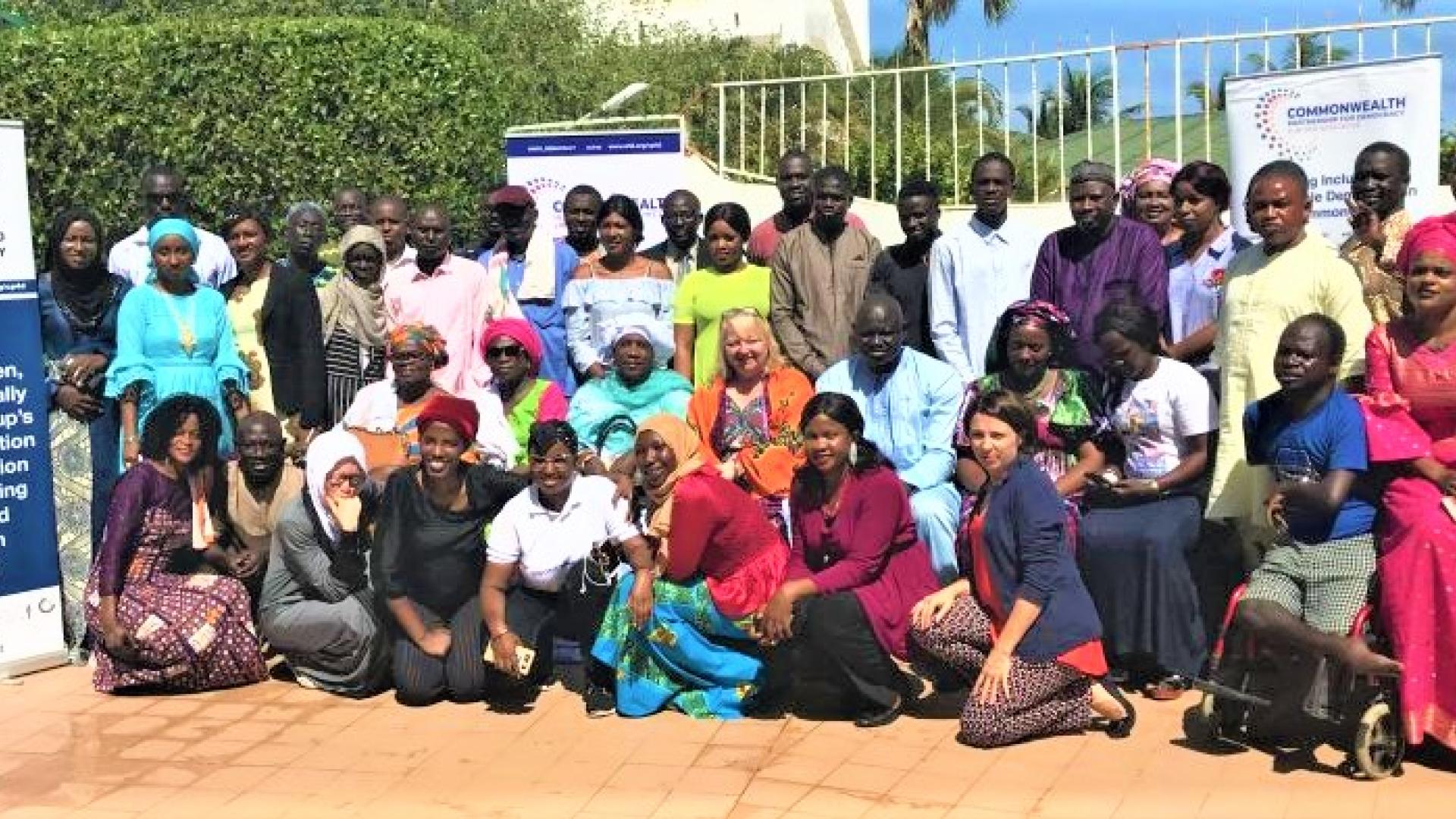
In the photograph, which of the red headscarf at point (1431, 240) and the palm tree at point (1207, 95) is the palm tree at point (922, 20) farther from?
the red headscarf at point (1431, 240)

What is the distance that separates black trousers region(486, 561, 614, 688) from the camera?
626 centimetres

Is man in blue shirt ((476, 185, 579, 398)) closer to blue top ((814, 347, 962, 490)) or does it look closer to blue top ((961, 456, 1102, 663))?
blue top ((814, 347, 962, 490))

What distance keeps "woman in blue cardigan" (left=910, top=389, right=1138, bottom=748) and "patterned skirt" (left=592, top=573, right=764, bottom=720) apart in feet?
2.23

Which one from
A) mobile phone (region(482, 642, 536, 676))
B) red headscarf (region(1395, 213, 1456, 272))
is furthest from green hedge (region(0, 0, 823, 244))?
red headscarf (region(1395, 213, 1456, 272))

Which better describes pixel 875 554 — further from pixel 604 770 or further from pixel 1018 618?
pixel 604 770

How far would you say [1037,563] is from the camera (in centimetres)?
552

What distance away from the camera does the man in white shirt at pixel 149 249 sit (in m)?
7.90

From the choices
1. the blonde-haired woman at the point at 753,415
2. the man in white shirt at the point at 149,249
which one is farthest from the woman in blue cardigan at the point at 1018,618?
the man in white shirt at the point at 149,249

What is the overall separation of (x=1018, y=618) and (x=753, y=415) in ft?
5.28

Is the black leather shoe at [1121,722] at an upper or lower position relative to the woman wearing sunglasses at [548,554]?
lower

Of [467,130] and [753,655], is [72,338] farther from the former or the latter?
[467,130]

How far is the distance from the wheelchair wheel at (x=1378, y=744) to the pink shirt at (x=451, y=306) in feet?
13.8

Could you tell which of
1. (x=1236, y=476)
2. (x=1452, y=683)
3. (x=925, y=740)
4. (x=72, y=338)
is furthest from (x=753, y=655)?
(x=72, y=338)

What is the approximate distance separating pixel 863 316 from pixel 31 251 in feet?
11.2
